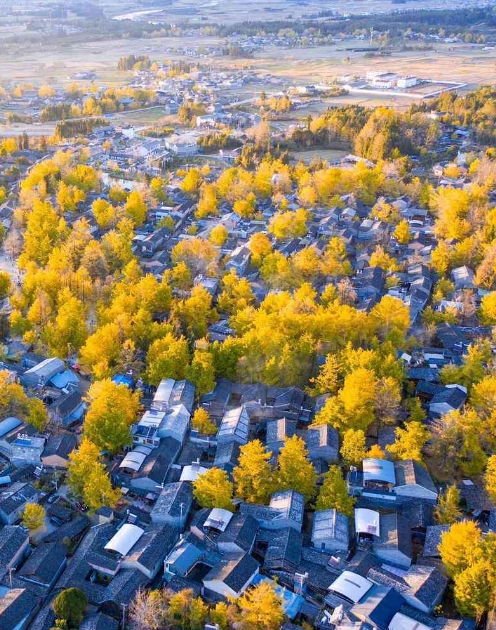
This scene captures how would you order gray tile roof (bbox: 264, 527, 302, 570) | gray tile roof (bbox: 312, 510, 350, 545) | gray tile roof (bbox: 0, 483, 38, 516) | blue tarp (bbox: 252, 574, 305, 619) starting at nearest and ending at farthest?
blue tarp (bbox: 252, 574, 305, 619) < gray tile roof (bbox: 264, 527, 302, 570) < gray tile roof (bbox: 312, 510, 350, 545) < gray tile roof (bbox: 0, 483, 38, 516)

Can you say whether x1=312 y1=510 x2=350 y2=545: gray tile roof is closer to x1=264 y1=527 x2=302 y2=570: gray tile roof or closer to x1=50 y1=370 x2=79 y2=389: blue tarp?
x1=264 y1=527 x2=302 y2=570: gray tile roof

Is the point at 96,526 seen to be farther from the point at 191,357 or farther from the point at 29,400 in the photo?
the point at 191,357

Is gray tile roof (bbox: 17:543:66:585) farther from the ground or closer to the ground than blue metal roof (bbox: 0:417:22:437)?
closer to the ground

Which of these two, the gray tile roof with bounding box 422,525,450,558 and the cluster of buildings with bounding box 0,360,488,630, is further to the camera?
the gray tile roof with bounding box 422,525,450,558

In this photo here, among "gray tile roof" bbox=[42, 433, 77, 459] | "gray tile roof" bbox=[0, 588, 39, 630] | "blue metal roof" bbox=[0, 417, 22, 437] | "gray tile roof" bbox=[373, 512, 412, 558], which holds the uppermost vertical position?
"blue metal roof" bbox=[0, 417, 22, 437]

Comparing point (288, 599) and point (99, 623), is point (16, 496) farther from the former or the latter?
point (288, 599)

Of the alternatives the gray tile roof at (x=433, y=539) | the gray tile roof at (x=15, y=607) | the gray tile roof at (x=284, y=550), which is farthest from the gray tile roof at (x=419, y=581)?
the gray tile roof at (x=15, y=607)

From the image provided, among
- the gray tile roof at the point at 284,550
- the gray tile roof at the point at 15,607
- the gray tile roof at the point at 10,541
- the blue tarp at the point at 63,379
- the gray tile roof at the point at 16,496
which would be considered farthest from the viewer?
the blue tarp at the point at 63,379

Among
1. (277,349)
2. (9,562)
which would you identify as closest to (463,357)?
(277,349)

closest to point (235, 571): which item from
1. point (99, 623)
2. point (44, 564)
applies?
point (99, 623)

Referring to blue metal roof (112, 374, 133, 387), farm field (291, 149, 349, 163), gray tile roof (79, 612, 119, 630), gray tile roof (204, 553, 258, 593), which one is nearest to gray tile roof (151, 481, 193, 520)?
gray tile roof (204, 553, 258, 593)

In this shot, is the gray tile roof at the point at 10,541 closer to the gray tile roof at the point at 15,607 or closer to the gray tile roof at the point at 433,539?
the gray tile roof at the point at 15,607
